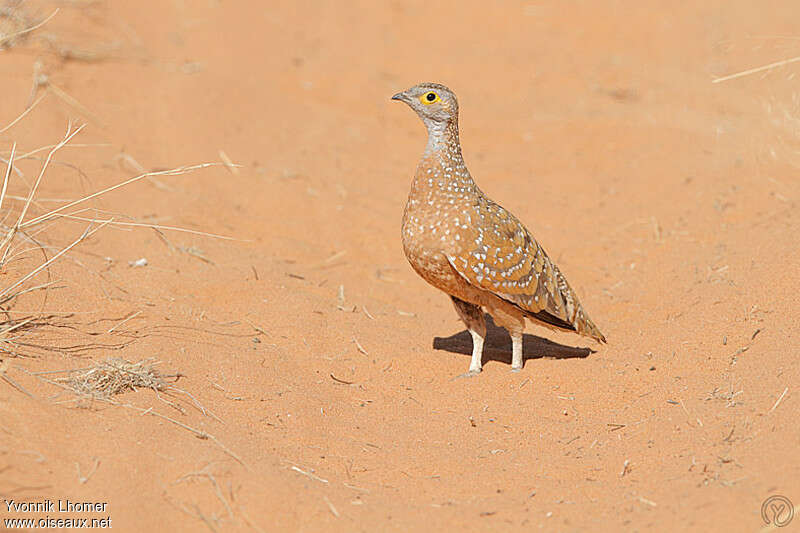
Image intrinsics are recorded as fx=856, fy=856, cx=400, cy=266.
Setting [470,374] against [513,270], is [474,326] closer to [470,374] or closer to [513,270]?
[470,374]

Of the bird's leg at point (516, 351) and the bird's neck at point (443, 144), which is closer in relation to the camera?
the bird's neck at point (443, 144)

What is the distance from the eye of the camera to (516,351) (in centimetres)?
639

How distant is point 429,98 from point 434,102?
0.05 metres

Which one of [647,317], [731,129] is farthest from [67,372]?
[731,129]

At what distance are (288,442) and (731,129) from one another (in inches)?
321

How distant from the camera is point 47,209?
7230 millimetres

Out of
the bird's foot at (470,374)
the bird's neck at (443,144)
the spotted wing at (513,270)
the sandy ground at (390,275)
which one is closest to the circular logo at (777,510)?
the sandy ground at (390,275)

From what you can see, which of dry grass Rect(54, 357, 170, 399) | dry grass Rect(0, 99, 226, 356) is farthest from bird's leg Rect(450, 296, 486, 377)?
dry grass Rect(54, 357, 170, 399)

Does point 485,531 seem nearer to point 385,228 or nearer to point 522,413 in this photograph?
point 522,413

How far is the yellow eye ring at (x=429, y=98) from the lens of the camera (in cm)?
605

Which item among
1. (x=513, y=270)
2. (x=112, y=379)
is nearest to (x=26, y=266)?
(x=112, y=379)

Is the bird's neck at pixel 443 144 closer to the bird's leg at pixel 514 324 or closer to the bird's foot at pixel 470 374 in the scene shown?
the bird's leg at pixel 514 324

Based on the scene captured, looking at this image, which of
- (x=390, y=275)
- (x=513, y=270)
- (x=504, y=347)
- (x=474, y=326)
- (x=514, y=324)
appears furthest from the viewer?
(x=390, y=275)

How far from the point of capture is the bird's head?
6.06m
